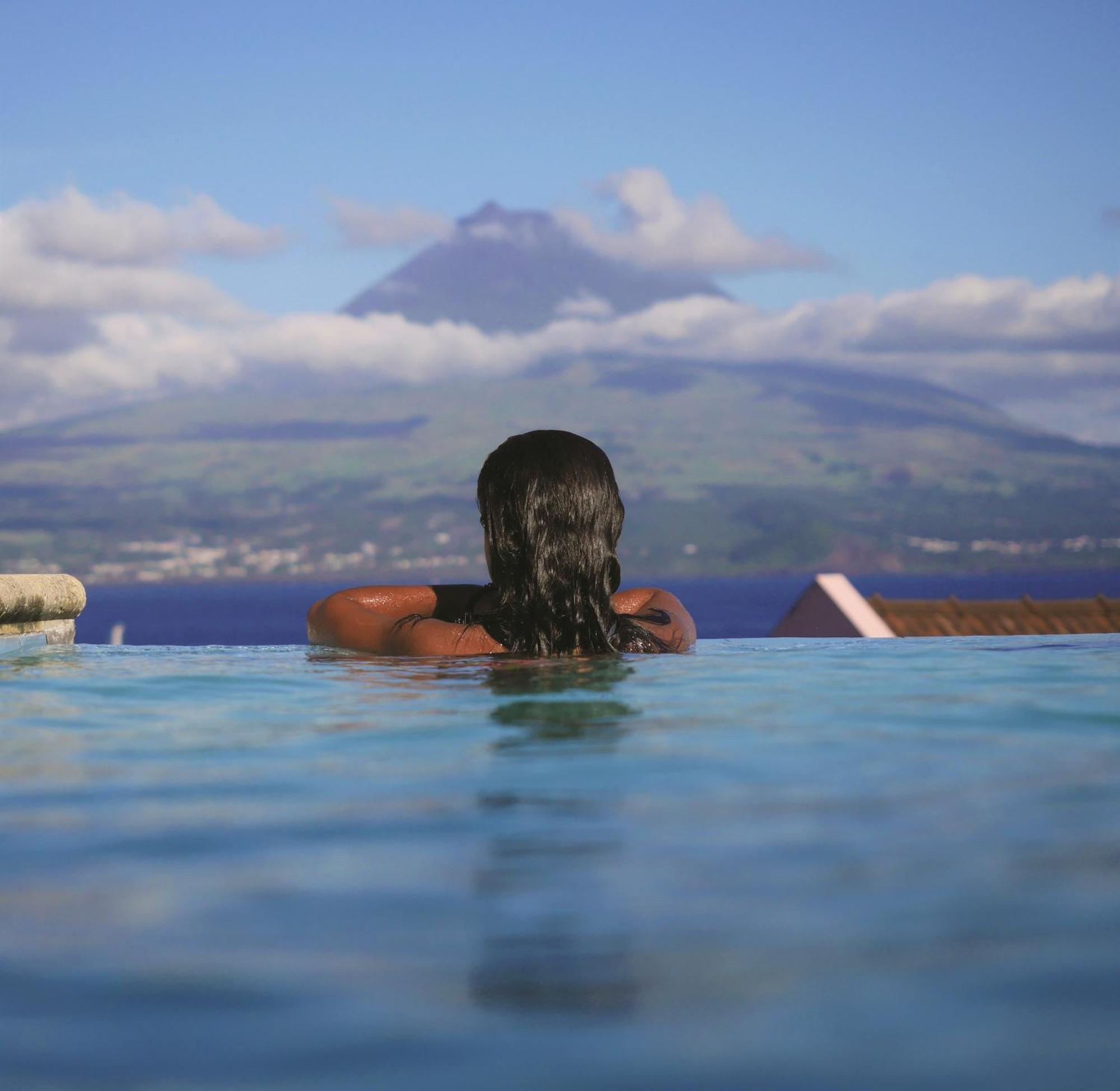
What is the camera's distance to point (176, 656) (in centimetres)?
732

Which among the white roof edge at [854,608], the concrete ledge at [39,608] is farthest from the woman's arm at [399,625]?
the white roof edge at [854,608]

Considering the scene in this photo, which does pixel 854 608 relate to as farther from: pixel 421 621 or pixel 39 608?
pixel 421 621

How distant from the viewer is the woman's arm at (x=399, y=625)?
19.8ft

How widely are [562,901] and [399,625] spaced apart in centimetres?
413

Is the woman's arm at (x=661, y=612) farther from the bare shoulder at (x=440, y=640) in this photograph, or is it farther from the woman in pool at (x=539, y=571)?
the bare shoulder at (x=440, y=640)

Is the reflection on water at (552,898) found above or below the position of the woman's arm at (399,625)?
below

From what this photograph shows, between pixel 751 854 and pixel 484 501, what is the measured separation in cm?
337

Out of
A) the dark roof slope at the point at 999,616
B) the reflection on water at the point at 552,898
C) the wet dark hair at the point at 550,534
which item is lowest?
the reflection on water at the point at 552,898

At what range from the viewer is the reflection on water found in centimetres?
181

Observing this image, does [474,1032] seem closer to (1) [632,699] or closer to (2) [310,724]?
(2) [310,724]

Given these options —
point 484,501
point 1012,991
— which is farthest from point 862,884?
point 484,501

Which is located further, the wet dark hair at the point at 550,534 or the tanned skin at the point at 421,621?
the tanned skin at the point at 421,621

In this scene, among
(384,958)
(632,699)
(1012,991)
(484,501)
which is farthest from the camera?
(484,501)

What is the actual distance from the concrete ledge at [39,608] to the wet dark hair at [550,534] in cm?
325
